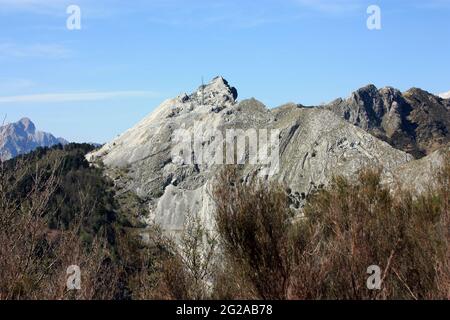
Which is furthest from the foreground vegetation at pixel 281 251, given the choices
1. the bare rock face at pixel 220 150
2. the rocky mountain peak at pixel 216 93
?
the rocky mountain peak at pixel 216 93

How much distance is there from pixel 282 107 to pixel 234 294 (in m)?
129

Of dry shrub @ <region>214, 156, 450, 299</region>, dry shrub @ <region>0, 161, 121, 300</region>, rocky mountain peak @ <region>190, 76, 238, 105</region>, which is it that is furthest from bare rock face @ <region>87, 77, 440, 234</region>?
dry shrub @ <region>214, 156, 450, 299</region>

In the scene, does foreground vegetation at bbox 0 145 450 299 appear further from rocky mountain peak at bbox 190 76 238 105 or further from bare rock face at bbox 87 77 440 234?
rocky mountain peak at bbox 190 76 238 105

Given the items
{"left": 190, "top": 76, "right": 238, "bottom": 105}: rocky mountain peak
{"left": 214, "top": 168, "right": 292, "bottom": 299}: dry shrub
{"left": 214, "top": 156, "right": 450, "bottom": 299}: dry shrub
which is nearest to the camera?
{"left": 214, "top": 156, "right": 450, "bottom": 299}: dry shrub

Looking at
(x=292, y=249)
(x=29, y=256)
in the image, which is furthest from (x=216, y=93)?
(x=292, y=249)

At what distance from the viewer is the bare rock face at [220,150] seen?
113 m

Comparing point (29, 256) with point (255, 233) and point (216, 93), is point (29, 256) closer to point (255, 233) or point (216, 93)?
point (255, 233)

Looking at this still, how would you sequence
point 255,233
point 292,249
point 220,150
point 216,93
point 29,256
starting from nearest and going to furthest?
point 292,249
point 255,233
point 29,256
point 220,150
point 216,93

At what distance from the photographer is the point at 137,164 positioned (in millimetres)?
147625

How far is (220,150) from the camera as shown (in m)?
134

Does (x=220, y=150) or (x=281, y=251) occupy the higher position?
(x=281, y=251)

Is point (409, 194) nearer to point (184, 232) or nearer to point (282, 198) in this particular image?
point (282, 198)

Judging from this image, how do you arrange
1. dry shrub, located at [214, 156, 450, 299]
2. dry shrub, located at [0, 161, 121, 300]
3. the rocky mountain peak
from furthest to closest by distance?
the rocky mountain peak < dry shrub, located at [0, 161, 121, 300] < dry shrub, located at [214, 156, 450, 299]

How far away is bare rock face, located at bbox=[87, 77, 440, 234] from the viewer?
11344 cm
